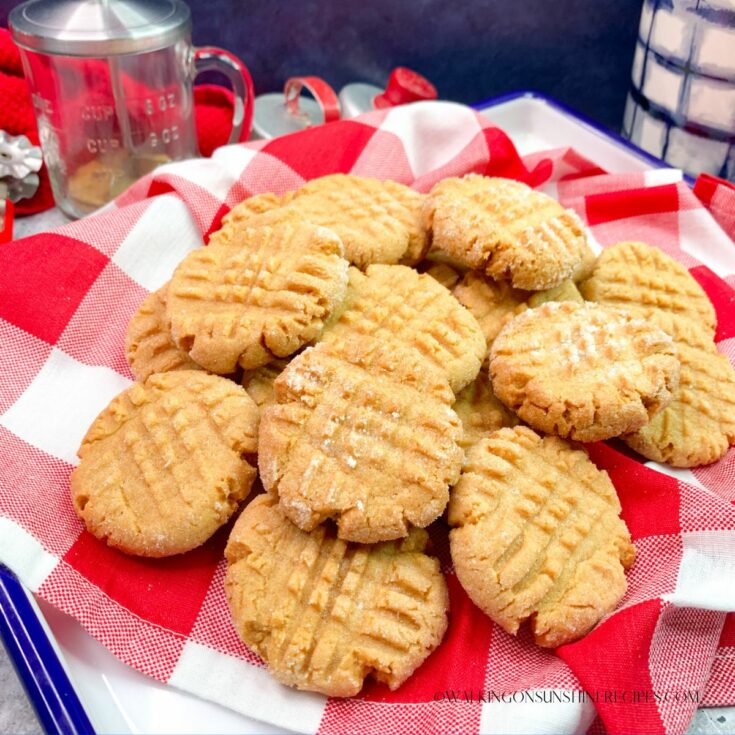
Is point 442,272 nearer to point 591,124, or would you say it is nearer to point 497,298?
point 497,298

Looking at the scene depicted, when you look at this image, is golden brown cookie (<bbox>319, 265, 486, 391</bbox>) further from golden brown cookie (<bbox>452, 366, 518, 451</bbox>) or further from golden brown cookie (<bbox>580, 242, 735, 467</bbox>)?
golden brown cookie (<bbox>580, 242, 735, 467</bbox>)

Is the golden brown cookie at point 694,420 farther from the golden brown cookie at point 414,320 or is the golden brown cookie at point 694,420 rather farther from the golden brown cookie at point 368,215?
the golden brown cookie at point 368,215

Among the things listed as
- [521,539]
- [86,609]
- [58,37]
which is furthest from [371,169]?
[86,609]

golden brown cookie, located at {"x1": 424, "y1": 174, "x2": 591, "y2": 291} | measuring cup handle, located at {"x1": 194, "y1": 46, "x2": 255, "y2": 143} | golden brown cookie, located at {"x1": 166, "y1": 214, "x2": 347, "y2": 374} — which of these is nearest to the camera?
golden brown cookie, located at {"x1": 166, "y1": 214, "x2": 347, "y2": 374}

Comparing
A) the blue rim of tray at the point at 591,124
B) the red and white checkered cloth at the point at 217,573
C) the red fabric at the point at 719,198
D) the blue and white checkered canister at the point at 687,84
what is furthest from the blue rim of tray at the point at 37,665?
the blue and white checkered canister at the point at 687,84

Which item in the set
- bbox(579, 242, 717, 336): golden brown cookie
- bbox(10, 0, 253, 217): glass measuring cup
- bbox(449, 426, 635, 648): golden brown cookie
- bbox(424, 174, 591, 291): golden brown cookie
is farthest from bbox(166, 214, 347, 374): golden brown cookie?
bbox(10, 0, 253, 217): glass measuring cup

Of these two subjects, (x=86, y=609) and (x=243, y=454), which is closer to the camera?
(x=86, y=609)

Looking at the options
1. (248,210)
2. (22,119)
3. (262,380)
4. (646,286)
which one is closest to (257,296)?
(262,380)

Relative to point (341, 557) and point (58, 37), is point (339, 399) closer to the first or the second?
point (341, 557)
